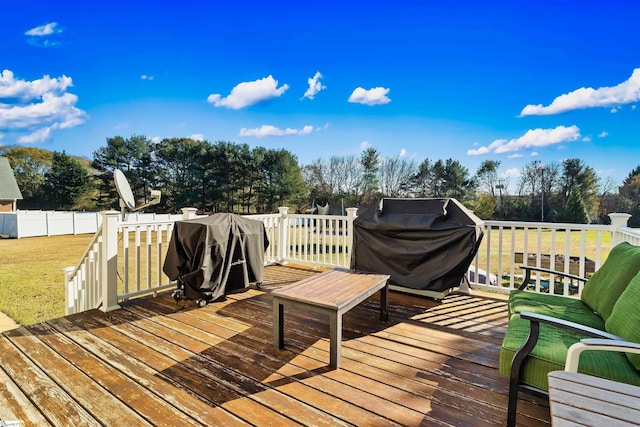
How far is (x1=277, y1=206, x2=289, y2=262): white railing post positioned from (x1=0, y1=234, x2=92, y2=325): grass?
3.75m

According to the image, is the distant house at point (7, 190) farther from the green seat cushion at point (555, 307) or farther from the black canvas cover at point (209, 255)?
the green seat cushion at point (555, 307)

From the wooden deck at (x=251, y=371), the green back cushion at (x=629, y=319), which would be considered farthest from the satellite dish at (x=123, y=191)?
the green back cushion at (x=629, y=319)

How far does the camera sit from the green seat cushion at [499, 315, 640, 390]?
1383 mm

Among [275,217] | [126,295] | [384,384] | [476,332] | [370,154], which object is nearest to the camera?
[384,384]

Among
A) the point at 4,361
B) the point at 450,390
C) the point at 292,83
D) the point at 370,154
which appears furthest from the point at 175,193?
the point at 450,390

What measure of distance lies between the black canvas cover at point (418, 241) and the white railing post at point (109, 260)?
2.81 meters

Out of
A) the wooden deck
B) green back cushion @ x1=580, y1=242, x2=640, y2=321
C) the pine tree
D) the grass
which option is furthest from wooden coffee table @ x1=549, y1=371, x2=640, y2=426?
the pine tree

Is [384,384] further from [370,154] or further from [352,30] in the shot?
[370,154]

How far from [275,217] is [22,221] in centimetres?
1509

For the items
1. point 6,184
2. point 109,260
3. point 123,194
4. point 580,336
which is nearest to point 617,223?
point 580,336

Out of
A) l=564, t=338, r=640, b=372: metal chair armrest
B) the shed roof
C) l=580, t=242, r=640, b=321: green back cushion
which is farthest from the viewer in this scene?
the shed roof

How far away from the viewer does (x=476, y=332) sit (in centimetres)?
283

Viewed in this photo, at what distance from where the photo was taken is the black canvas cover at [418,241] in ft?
11.3

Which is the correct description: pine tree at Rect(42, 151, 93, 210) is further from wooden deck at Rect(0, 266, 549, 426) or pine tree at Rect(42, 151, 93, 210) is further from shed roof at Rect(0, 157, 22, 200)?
wooden deck at Rect(0, 266, 549, 426)
